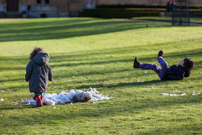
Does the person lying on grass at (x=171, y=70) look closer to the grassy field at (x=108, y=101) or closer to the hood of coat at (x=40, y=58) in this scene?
the grassy field at (x=108, y=101)

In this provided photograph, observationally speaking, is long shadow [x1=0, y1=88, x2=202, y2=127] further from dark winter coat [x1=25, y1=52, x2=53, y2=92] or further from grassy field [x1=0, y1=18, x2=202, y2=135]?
dark winter coat [x1=25, y1=52, x2=53, y2=92]

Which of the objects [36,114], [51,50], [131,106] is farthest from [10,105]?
[51,50]

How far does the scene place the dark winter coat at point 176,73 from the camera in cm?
965

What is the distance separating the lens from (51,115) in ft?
21.9

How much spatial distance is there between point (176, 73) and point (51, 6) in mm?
50555

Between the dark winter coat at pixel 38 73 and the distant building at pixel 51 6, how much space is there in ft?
163

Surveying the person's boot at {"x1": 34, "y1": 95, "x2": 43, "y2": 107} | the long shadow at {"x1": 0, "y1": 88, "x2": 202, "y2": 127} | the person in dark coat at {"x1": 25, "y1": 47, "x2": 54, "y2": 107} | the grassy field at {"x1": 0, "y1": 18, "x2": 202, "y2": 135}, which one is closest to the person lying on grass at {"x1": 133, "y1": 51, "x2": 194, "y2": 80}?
the grassy field at {"x1": 0, "y1": 18, "x2": 202, "y2": 135}

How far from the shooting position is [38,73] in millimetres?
7352

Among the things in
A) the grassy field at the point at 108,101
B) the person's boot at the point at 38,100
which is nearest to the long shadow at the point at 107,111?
the grassy field at the point at 108,101

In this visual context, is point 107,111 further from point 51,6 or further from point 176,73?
point 51,6

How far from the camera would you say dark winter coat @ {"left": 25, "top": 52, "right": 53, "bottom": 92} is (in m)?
7.30

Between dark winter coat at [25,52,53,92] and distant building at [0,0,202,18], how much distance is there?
4959cm

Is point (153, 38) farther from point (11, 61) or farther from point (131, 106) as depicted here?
point (131, 106)

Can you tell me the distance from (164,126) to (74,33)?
2307cm
